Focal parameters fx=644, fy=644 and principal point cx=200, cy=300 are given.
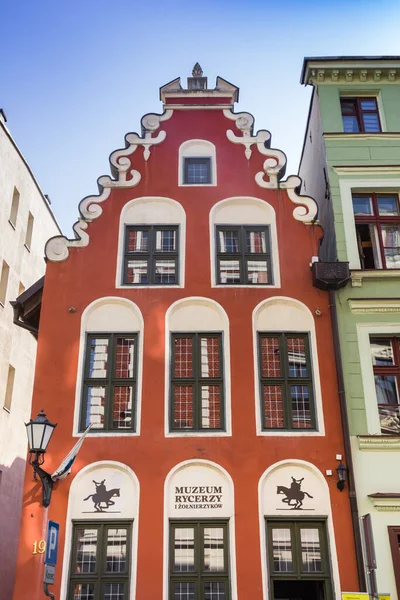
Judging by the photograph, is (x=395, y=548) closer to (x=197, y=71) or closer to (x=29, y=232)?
(x=197, y=71)

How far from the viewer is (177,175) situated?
17156 millimetres

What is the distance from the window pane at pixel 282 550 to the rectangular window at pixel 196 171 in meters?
8.97

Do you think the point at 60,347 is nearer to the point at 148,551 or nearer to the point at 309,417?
the point at 148,551

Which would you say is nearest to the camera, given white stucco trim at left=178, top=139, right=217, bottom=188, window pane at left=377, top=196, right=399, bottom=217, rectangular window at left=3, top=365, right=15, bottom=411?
window pane at left=377, top=196, right=399, bottom=217

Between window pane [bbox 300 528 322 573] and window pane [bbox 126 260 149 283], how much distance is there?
269 inches

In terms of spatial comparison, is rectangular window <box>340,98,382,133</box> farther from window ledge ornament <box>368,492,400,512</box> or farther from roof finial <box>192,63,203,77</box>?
window ledge ornament <box>368,492,400,512</box>

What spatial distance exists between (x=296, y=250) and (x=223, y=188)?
2.59m

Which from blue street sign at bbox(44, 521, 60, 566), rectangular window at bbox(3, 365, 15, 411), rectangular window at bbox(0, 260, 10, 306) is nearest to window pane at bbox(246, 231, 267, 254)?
blue street sign at bbox(44, 521, 60, 566)

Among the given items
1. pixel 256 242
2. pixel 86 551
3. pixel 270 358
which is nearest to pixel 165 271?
pixel 256 242

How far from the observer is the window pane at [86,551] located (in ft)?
42.4

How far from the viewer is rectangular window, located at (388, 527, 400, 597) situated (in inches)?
495

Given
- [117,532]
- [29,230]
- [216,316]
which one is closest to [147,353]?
[216,316]

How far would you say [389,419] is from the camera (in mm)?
14180

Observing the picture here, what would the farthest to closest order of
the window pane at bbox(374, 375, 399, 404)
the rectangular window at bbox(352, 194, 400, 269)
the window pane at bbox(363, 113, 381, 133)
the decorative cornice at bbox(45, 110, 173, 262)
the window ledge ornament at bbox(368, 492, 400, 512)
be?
the window pane at bbox(363, 113, 381, 133), the rectangular window at bbox(352, 194, 400, 269), the decorative cornice at bbox(45, 110, 173, 262), the window pane at bbox(374, 375, 399, 404), the window ledge ornament at bbox(368, 492, 400, 512)
